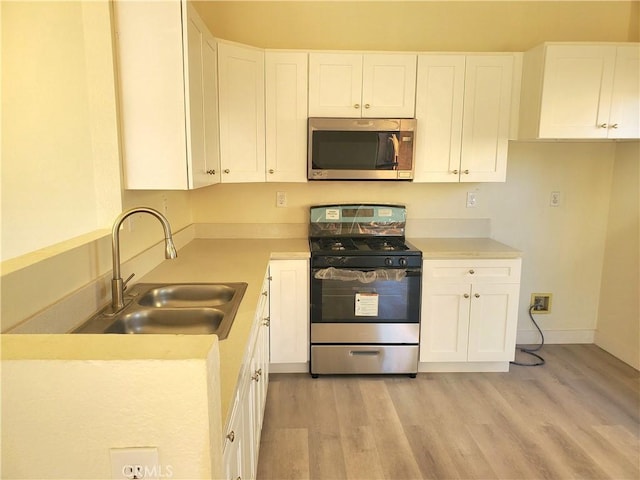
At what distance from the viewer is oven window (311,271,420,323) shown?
290cm

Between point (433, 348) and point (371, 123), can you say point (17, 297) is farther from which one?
point (433, 348)

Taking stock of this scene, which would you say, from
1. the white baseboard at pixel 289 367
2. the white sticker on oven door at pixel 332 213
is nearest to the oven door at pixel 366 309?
the white baseboard at pixel 289 367

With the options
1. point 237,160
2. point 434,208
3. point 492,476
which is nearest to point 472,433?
point 492,476

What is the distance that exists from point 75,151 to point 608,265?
3.67 meters

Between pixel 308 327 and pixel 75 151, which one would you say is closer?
pixel 75 151

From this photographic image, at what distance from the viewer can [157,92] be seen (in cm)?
190

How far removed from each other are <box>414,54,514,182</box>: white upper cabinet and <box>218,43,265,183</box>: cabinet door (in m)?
1.04

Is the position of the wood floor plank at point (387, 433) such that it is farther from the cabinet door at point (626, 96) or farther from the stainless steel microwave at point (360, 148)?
the cabinet door at point (626, 96)

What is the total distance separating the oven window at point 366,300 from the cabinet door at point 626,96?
1.58 metres

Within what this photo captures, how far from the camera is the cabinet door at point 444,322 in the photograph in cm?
295

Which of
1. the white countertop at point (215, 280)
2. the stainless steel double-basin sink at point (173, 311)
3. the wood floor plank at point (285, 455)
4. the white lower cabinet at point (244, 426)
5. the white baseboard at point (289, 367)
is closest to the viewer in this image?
the white countertop at point (215, 280)

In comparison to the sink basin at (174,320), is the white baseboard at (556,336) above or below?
below

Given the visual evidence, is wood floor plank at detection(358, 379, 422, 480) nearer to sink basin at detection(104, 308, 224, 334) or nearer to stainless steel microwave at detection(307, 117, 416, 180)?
sink basin at detection(104, 308, 224, 334)

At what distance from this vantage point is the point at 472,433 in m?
2.44
